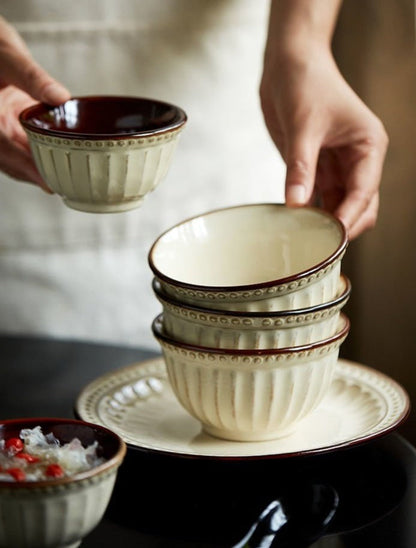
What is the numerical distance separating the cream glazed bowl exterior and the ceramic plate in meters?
0.02

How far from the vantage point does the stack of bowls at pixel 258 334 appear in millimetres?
854

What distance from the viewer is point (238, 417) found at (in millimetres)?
910

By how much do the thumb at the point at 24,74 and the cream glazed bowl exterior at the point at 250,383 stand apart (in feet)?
0.85

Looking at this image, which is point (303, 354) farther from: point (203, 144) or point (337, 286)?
point (203, 144)

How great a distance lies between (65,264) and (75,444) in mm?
737

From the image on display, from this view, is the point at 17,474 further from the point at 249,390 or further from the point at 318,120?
the point at 318,120

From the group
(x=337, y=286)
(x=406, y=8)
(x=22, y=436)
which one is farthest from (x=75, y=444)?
(x=406, y=8)

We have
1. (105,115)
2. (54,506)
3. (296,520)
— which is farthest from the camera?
(105,115)

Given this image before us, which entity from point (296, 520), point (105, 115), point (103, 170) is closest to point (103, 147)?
point (103, 170)

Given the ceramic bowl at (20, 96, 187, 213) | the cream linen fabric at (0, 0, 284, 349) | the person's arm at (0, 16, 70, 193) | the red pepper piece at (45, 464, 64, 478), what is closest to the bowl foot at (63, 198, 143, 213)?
the ceramic bowl at (20, 96, 187, 213)

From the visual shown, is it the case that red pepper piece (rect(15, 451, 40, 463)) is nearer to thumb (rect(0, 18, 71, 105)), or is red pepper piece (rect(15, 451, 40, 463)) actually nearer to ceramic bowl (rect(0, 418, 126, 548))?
ceramic bowl (rect(0, 418, 126, 548))

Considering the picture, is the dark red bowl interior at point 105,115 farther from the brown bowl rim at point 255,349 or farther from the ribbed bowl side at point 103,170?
the brown bowl rim at point 255,349

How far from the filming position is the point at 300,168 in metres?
→ 1.05

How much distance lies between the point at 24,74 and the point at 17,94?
0.69ft
